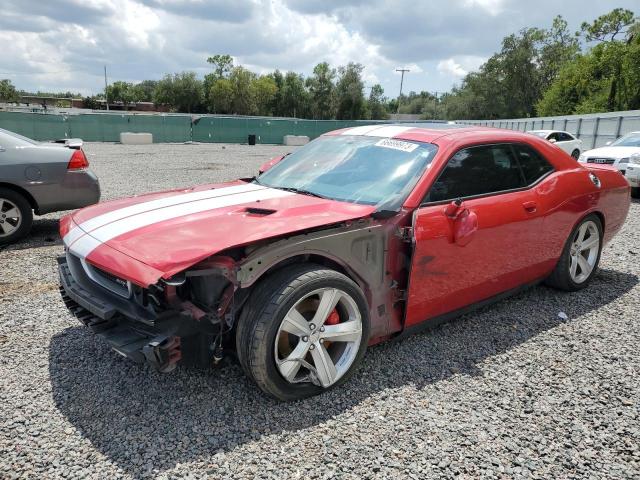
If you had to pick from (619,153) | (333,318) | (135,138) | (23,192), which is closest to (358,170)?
(333,318)

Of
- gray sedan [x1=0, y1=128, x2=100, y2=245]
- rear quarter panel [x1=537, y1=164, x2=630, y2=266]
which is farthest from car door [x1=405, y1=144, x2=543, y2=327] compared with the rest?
gray sedan [x1=0, y1=128, x2=100, y2=245]

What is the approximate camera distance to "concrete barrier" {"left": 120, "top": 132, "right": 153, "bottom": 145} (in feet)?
91.8

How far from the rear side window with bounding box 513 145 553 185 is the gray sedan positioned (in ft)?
16.3

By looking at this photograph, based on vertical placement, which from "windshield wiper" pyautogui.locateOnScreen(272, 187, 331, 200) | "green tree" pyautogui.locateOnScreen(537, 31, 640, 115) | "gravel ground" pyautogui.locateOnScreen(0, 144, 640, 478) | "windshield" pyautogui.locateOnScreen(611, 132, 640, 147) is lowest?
"gravel ground" pyautogui.locateOnScreen(0, 144, 640, 478)

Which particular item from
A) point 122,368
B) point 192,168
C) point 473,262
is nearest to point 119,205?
point 122,368

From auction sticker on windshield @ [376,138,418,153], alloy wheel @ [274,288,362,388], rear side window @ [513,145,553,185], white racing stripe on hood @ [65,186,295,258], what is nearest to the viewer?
alloy wheel @ [274,288,362,388]

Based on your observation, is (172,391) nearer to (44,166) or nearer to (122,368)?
(122,368)

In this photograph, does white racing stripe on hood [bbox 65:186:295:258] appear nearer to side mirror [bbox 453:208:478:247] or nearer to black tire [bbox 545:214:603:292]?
side mirror [bbox 453:208:478:247]

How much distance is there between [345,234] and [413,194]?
1.97 ft

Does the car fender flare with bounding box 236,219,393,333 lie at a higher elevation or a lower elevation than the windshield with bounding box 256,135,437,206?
lower

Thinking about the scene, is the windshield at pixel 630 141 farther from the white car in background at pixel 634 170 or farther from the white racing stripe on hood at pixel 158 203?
the white racing stripe on hood at pixel 158 203

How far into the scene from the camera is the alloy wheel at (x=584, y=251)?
14.2ft

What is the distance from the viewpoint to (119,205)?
323 cm

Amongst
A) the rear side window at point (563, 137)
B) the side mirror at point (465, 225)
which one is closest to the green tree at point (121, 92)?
the rear side window at point (563, 137)
